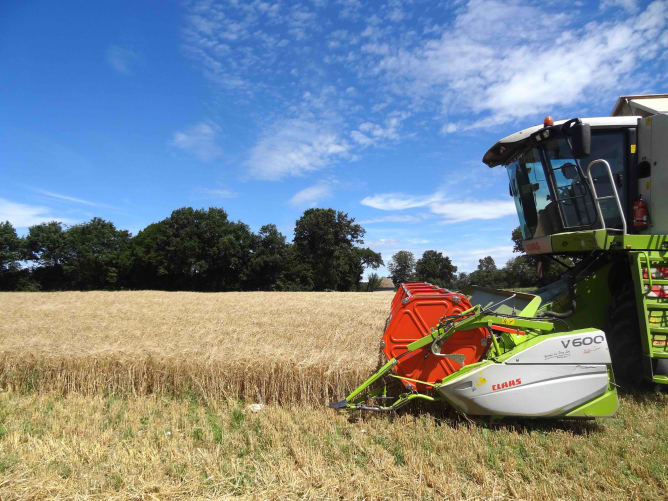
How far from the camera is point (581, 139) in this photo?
3.73m

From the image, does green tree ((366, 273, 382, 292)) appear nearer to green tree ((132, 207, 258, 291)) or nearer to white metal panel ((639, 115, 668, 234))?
green tree ((132, 207, 258, 291))

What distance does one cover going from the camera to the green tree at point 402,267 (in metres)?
63.2

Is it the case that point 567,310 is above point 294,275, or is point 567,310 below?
below

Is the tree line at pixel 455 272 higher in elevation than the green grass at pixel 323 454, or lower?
higher

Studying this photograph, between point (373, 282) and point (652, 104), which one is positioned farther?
point (373, 282)

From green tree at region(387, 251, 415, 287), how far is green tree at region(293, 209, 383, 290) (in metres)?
18.3

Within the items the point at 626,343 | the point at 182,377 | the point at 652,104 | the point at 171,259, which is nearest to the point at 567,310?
the point at 626,343

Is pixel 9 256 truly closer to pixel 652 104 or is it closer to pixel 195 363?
pixel 195 363

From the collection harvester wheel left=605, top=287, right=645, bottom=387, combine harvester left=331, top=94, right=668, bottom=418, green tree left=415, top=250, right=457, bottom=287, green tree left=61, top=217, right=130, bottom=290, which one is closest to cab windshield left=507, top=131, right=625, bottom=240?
combine harvester left=331, top=94, right=668, bottom=418

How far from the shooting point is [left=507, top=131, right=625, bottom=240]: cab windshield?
440cm

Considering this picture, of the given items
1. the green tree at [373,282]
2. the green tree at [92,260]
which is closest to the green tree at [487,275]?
the green tree at [373,282]

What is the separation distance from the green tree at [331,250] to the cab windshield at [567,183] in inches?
1454

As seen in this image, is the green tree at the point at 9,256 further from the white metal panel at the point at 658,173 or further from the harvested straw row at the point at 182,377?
the white metal panel at the point at 658,173

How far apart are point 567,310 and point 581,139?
5.58 ft
